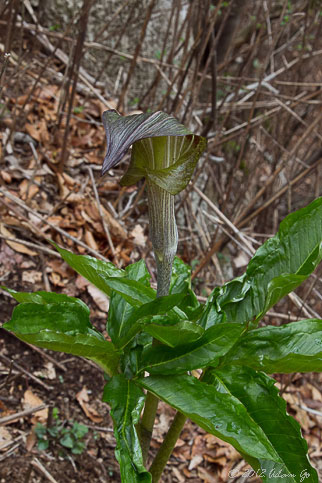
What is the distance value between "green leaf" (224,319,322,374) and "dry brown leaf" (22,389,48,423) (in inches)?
39.1

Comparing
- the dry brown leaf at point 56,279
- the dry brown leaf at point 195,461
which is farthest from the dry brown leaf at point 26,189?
the dry brown leaf at point 195,461

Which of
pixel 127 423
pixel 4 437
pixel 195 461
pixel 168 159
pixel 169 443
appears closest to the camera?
pixel 168 159

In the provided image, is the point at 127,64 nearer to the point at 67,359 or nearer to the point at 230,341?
the point at 67,359

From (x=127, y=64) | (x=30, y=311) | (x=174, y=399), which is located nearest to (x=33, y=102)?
(x=127, y=64)

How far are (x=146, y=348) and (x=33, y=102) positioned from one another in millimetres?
2152

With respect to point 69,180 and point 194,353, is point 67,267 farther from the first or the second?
point 194,353

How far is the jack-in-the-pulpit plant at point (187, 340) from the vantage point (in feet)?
3.01

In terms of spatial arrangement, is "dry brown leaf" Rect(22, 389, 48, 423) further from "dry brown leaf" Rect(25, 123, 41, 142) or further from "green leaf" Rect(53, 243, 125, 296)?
"dry brown leaf" Rect(25, 123, 41, 142)

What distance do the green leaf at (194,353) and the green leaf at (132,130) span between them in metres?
0.42

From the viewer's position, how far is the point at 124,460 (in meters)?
0.93

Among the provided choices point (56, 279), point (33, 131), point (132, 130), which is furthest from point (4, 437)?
point (33, 131)

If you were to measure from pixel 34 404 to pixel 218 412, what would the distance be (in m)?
1.07

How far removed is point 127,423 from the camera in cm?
98

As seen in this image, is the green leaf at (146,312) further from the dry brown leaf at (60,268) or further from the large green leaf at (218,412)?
the dry brown leaf at (60,268)
